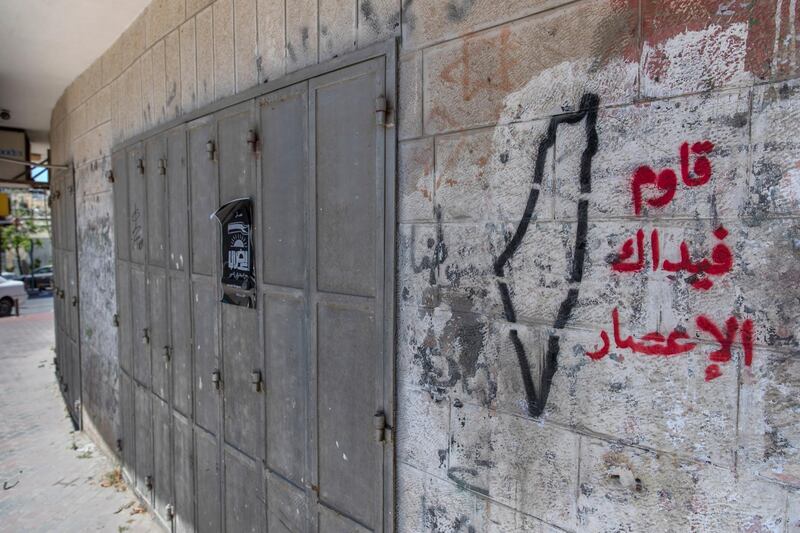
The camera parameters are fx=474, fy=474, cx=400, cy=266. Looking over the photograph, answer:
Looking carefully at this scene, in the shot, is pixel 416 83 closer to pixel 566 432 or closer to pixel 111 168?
pixel 566 432

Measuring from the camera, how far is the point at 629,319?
129 cm

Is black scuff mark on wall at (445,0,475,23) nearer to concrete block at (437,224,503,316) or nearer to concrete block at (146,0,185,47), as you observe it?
concrete block at (437,224,503,316)

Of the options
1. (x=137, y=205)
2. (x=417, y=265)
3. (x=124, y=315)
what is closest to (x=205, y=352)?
(x=137, y=205)

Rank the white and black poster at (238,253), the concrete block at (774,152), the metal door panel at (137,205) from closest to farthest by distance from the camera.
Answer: the concrete block at (774,152)
the white and black poster at (238,253)
the metal door panel at (137,205)

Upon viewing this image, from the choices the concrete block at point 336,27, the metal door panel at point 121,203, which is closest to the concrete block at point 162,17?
the metal door panel at point 121,203

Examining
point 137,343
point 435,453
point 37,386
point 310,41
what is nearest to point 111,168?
point 137,343

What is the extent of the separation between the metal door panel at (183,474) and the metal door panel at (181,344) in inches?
5.3

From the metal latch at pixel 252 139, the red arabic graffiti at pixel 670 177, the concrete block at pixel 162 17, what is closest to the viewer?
the red arabic graffiti at pixel 670 177

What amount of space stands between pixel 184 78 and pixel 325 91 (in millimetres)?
Result: 1747

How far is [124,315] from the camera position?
4488mm

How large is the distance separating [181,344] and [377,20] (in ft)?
8.83

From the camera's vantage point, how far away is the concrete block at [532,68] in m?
1.28

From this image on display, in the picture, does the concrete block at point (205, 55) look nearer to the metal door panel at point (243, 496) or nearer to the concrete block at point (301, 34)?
the concrete block at point (301, 34)

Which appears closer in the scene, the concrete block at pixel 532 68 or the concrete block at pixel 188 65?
the concrete block at pixel 532 68
